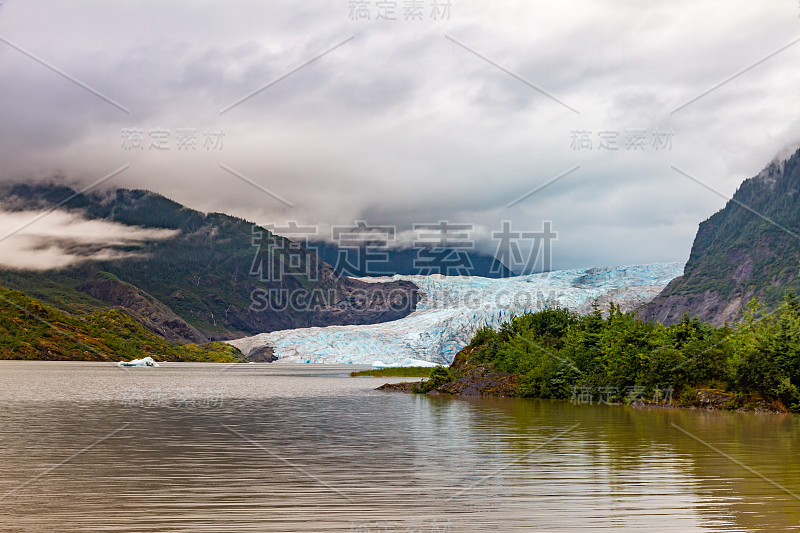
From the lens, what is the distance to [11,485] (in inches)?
490

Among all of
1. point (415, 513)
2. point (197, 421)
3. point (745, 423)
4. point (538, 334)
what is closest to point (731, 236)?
point (538, 334)

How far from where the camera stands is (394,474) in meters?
14.1

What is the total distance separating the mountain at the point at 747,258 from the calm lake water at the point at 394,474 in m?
102

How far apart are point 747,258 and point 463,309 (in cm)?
5845

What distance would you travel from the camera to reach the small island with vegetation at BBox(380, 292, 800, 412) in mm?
31953

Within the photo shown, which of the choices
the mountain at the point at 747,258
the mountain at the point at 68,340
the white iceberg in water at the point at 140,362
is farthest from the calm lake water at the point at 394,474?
the mountain at the point at 68,340

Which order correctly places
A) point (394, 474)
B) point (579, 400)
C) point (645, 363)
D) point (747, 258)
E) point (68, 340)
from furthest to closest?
1. point (68, 340)
2. point (747, 258)
3. point (579, 400)
4. point (645, 363)
5. point (394, 474)

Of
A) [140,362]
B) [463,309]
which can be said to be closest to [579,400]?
[463,309]

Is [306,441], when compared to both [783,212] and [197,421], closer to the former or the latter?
[197,421]

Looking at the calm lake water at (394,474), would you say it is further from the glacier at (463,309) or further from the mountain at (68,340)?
the mountain at (68,340)

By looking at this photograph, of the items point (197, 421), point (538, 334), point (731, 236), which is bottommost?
point (197, 421)

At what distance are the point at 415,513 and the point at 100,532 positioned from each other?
4414 millimetres

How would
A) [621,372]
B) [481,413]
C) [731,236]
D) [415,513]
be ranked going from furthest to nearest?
[731,236], [621,372], [481,413], [415,513]

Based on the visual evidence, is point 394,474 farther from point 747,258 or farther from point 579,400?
point 747,258
